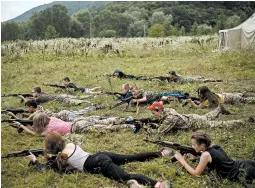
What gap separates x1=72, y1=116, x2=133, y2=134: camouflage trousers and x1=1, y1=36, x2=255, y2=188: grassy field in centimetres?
13

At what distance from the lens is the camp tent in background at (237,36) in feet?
49.2

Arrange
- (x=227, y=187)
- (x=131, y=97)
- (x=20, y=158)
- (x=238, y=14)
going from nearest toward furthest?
(x=227, y=187), (x=20, y=158), (x=131, y=97), (x=238, y=14)

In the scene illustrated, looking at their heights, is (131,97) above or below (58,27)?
below

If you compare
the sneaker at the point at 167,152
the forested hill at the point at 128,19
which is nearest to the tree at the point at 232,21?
the forested hill at the point at 128,19

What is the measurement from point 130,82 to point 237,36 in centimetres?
769

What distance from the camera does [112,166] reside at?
3838mm

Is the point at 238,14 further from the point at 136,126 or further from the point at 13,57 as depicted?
the point at 136,126

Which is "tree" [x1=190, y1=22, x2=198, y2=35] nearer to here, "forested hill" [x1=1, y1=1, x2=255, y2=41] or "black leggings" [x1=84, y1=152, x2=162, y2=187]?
"forested hill" [x1=1, y1=1, x2=255, y2=41]

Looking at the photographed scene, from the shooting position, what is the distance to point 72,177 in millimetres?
3928

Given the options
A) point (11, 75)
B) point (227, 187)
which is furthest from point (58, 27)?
point (227, 187)

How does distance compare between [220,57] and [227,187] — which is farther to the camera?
[220,57]

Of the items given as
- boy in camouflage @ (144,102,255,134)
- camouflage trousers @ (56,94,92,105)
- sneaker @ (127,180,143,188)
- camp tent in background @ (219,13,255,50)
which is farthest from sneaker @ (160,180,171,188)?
camp tent in background @ (219,13,255,50)

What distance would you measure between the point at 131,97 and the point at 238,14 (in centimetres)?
1080

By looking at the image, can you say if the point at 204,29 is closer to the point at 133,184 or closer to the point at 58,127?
the point at 58,127
